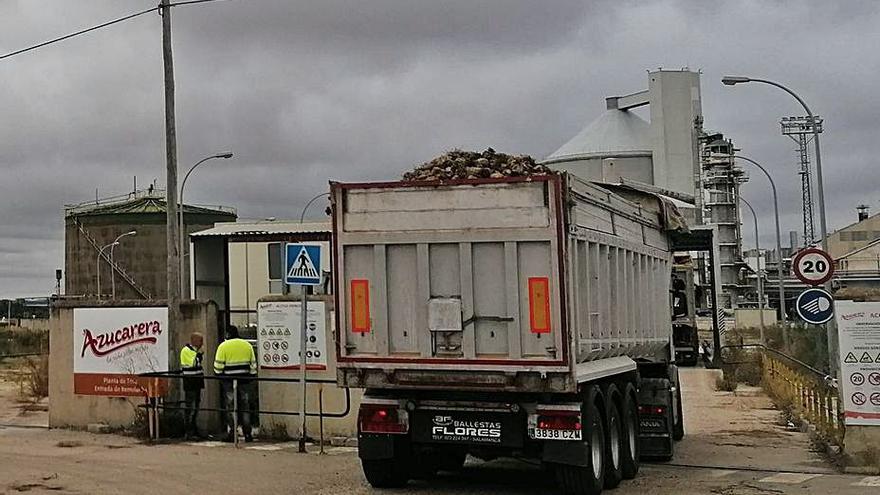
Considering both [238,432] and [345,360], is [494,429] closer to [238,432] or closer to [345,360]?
[345,360]

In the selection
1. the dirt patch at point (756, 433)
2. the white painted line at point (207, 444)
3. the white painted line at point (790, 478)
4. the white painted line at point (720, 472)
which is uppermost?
the white painted line at point (207, 444)

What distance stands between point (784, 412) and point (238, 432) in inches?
442

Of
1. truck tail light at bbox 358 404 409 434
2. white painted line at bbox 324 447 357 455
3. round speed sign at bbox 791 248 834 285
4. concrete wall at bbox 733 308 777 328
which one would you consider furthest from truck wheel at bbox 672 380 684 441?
concrete wall at bbox 733 308 777 328

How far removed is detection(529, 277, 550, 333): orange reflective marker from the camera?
977 centimetres

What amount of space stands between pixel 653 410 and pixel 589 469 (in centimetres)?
372

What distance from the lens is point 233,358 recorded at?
50.5 feet

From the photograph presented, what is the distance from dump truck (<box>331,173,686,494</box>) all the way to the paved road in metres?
0.87

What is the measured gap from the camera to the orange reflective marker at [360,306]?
34.5 feet

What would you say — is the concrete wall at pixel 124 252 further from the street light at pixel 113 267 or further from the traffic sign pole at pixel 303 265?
the traffic sign pole at pixel 303 265

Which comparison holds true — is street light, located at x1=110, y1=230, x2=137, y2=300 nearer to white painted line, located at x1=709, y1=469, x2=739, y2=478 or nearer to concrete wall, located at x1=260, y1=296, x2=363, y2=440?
concrete wall, located at x1=260, y1=296, x2=363, y2=440

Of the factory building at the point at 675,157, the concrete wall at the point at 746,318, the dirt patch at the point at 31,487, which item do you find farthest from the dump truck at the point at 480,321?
the concrete wall at the point at 746,318

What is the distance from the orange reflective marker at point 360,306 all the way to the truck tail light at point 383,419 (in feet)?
2.93

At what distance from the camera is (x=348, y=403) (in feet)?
46.2

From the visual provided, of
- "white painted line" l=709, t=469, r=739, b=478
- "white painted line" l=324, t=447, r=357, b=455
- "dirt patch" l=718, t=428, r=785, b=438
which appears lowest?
"dirt patch" l=718, t=428, r=785, b=438
